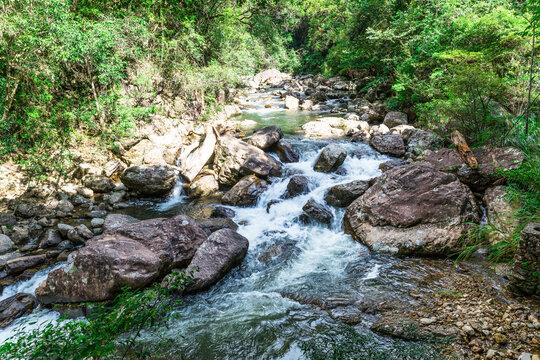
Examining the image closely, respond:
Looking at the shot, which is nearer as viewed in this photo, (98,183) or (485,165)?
(485,165)

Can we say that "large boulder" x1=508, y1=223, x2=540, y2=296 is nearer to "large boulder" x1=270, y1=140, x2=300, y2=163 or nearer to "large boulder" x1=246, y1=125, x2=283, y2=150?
"large boulder" x1=270, y1=140, x2=300, y2=163

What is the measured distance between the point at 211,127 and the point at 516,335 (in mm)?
9846

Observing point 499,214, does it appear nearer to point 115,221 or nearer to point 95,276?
point 95,276

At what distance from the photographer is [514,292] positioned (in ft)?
11.1

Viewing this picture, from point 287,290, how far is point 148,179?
5.88 metres

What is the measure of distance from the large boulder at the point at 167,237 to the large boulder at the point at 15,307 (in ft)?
4.30

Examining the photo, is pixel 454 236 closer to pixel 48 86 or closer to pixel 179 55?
pixel 48 86

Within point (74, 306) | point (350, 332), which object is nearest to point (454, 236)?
point (350, 332)

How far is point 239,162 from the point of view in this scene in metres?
8.77

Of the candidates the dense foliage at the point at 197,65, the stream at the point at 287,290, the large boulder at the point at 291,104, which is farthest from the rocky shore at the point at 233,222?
the large boulder at the point at 291,104

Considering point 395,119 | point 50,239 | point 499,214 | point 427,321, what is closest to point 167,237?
point 50,239

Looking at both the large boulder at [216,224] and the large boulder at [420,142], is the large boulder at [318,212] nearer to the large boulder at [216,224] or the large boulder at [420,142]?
the large boulder at [216,224]

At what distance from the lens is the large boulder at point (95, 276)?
13.5 ft

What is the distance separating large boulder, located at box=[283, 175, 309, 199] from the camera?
25.3 ft
